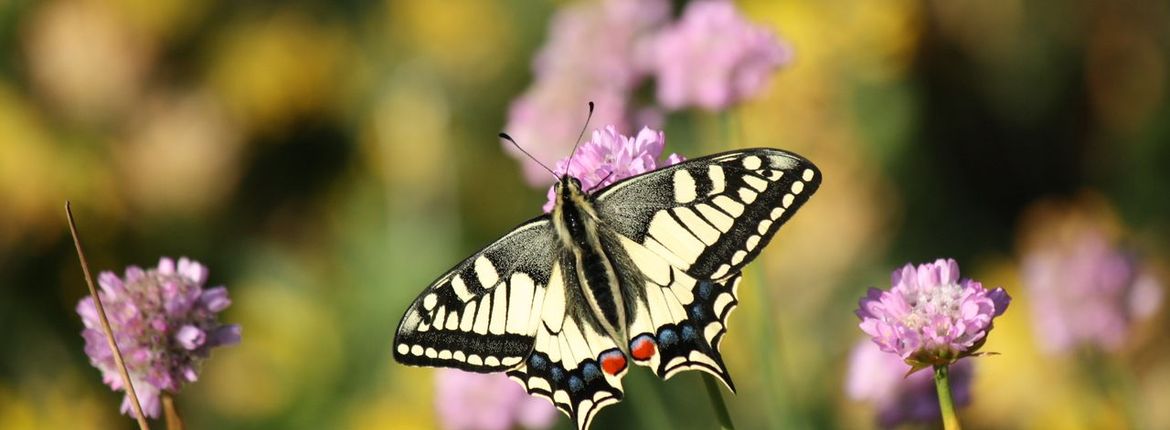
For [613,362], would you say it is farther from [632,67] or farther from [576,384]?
[632,67]

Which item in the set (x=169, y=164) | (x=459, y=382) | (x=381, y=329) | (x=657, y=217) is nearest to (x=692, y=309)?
(x=657, y=217)

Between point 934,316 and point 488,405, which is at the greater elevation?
point 488,405

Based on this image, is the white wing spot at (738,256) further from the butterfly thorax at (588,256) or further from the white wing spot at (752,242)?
the butterfly thorax at (588,256)

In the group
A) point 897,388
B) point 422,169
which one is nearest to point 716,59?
point 897,388

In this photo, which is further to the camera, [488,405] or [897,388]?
[488,405]

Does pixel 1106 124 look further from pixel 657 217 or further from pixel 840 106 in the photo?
pixel 657 217
